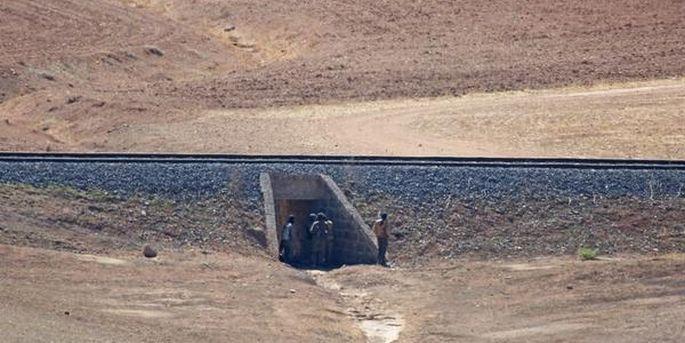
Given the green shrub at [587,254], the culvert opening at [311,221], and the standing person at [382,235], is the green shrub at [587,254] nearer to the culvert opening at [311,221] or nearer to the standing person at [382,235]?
the standing person at [382,235]

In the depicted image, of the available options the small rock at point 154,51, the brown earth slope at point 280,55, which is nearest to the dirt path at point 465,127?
the brown earth slope at point 280,55

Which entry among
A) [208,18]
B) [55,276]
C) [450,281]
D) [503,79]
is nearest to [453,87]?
[503,79]

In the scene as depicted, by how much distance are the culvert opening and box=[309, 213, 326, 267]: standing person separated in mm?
18

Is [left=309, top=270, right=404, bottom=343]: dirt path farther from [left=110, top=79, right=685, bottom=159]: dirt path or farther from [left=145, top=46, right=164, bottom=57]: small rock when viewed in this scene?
[left=145, top=46, right=164, bottom=57]: small rock

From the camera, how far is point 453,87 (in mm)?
58906

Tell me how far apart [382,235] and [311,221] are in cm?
228

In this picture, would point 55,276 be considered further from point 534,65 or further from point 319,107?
point 534,65

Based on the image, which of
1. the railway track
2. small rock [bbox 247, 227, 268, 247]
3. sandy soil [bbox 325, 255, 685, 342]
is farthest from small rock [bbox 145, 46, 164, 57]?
sandy soil [bbox 325, 255, 685, 342]

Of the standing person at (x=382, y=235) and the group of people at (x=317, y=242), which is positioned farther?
the group of people at (x=317, y=242)

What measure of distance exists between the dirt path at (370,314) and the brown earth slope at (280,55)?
16122mm

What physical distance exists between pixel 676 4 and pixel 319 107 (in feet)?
54.5

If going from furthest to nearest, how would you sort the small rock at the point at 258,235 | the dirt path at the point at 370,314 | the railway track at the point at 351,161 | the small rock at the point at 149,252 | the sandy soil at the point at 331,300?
the railway track at the point at 351,161
the small rock at the point at 258,235
the small rock at the point at 149,252
the dirt path at the point at 370,314
the sandy soil at the point at 331,300

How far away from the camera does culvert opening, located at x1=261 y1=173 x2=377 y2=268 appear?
35.3 metres

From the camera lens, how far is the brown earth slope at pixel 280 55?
54.8m
